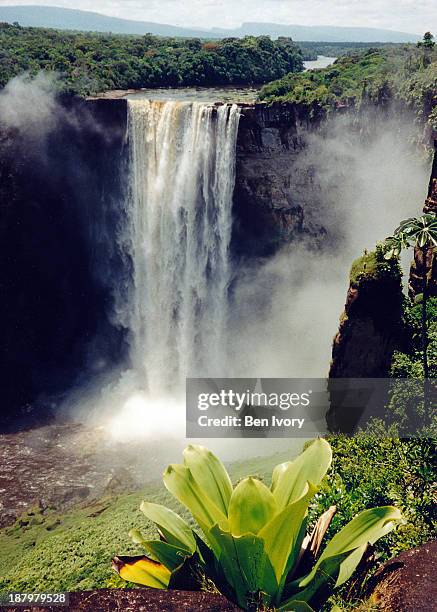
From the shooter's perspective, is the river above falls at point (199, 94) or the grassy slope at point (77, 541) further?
the river above falls at point (199, 94)

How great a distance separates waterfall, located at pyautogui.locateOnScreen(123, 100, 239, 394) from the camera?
27469 mm

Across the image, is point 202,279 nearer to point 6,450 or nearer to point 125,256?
point 125,256

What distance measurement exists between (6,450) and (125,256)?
12401 mm

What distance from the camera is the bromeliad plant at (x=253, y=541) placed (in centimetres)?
547

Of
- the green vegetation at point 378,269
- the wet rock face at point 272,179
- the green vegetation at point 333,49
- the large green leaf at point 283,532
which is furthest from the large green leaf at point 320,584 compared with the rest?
the green vegetation at point 333,49

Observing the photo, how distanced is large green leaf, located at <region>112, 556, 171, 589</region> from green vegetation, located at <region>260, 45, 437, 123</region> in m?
24.3

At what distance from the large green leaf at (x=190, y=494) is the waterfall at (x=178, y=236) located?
76.1 ft

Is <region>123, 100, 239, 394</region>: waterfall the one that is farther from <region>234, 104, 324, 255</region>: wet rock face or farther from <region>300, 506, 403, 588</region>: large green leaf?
<region>300, 506, 403, 588</region>: large green leaf

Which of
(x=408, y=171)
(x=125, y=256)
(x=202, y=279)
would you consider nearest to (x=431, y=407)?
(x=408, y=171)

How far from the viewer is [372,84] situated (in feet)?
89.7

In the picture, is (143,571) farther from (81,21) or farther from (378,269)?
(81,21)

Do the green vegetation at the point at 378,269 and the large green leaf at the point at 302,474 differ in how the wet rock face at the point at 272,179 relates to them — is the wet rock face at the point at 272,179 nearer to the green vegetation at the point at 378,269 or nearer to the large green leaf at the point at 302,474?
the green vegetation at the point at 378,269

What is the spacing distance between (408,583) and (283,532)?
142 cm

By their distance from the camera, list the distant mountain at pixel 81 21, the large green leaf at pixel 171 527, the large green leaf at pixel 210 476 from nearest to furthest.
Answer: the large green leaf at pixel 171 527 < the large green leaf at pixel 210 476 < the distant mountain at pixel 81 21
